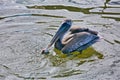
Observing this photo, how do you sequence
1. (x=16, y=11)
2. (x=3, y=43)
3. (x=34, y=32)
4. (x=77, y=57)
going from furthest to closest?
(x=16, y=11), (x=34, y=32), (x=3, y=43), (x=77, y=57)

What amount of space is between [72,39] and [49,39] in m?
0.90

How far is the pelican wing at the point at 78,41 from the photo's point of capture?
871 centimetres

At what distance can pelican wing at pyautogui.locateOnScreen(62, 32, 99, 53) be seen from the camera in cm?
871

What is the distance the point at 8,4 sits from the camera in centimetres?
1264

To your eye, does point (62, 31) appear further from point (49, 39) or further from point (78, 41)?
point (49, 39)

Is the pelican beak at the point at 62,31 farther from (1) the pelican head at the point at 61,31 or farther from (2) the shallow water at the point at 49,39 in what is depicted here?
(2) the shallow water at the point at 49,39

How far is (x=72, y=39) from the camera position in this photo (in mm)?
8898

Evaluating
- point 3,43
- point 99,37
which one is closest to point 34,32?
point 3,43

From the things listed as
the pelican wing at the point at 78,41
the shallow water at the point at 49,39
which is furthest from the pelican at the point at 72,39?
the shallow water at the point at 49,39

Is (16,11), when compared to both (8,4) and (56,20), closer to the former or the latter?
(8,4)

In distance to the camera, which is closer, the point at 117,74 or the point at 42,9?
the point at 117,74

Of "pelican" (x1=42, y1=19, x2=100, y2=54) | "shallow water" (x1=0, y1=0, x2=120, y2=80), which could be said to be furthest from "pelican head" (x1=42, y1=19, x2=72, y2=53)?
"shallow water" (x1=0, y1=0, x2=120, y2=80)

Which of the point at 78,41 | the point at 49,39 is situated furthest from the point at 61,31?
the point at 49,39

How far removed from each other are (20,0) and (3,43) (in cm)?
393
